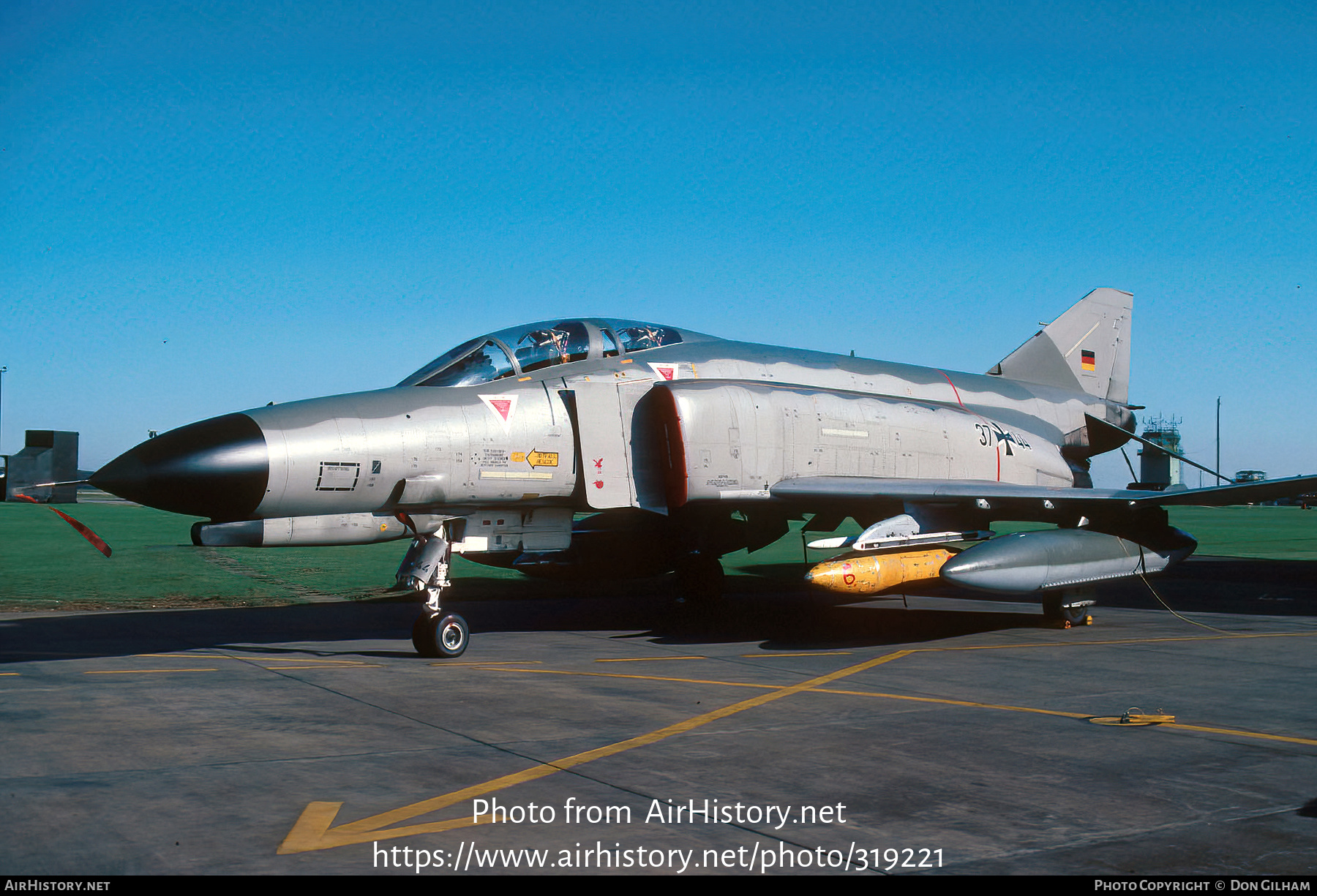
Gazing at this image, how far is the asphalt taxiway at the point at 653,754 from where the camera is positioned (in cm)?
412

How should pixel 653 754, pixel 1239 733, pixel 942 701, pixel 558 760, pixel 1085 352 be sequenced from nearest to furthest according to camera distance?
1. pixel 558 760
2. pixel 653 754
3. pixel 1239 733
4. pixel 942 701
5. pixel 1085 352

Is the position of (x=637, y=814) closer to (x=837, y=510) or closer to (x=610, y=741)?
(x=610, y=741)

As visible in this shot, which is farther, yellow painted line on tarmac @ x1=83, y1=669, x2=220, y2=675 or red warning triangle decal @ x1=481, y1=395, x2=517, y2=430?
red warning triangle decal @ x1=481, y1=395, x2=517, y2=430

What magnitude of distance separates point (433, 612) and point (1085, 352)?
43.5 ft

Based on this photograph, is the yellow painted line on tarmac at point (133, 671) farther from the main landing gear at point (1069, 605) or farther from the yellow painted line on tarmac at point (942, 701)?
the main landing gear at point (1069, 605)

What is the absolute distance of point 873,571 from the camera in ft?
35.9

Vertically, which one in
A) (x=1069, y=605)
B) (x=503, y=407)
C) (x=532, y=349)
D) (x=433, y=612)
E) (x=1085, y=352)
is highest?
(x=1085, y=352)

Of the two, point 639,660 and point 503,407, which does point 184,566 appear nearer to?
point 503,407

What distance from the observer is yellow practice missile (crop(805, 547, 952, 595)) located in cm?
1073

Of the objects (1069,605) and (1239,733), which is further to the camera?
(1069,605)

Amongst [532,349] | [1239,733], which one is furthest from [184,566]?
[1239,733]

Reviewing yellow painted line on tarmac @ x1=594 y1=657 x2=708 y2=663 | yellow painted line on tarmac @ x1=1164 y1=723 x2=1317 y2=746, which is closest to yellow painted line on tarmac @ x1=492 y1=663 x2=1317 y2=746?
yellow painted line on tarmac @ x1=1164 y1=723 x2=1317 y2=746

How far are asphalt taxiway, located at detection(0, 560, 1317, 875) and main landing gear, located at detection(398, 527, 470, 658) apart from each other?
28 cm

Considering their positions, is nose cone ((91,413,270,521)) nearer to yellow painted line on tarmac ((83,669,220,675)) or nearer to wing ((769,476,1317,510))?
yellow painted line on tarmac ((83,669,220,675))
